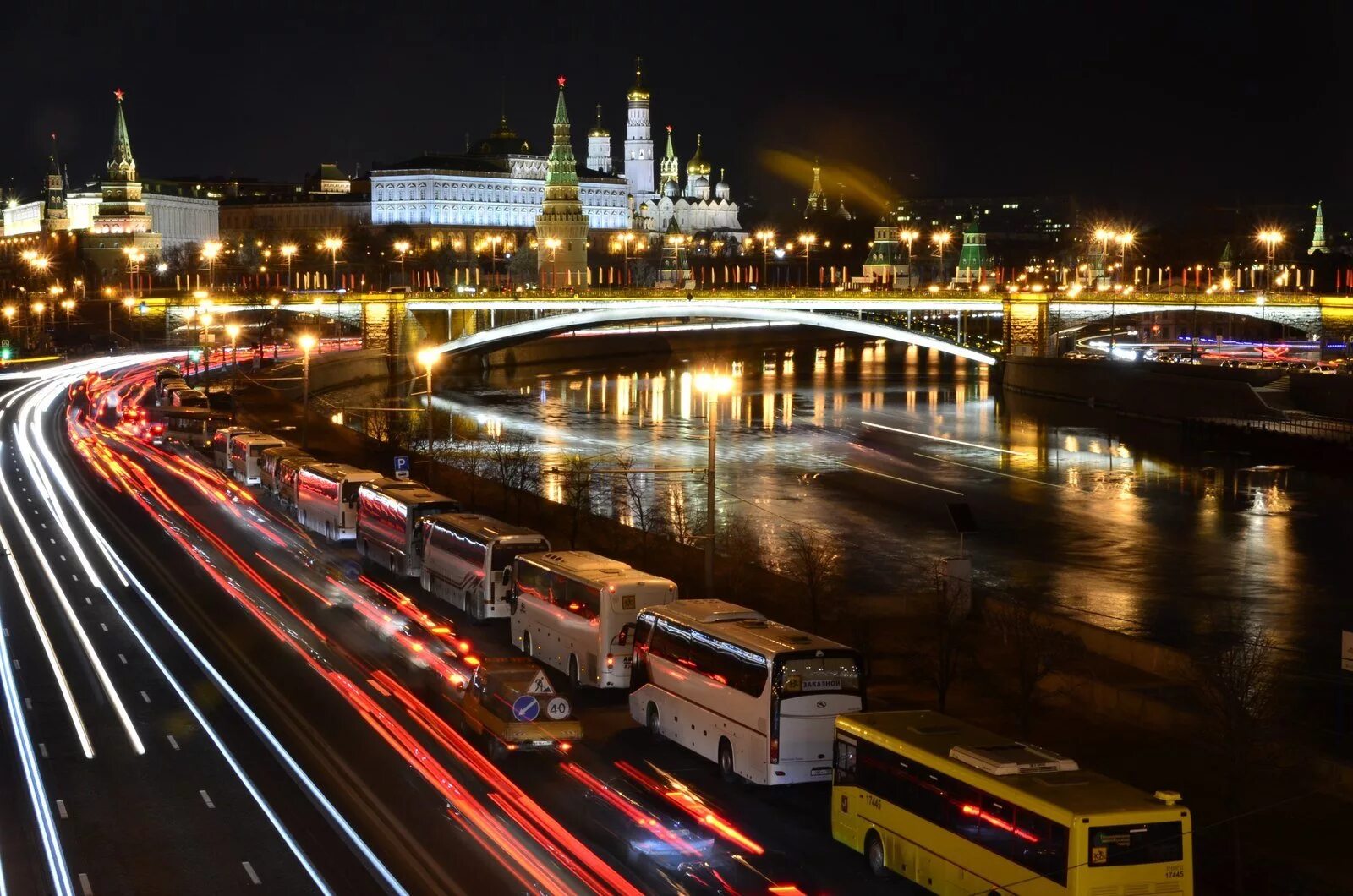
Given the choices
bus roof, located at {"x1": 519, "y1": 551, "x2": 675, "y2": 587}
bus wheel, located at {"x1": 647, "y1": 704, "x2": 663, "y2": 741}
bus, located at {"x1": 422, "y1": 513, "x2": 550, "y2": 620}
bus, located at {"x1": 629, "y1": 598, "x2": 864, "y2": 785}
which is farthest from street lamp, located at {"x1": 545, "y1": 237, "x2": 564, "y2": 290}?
bus, located at {"x1": 629, "y1": 598, "x2": 864, "y2": 785}

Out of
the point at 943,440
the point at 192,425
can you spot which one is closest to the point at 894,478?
the point at 943,440

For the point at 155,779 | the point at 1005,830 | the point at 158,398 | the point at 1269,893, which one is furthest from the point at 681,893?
the point at 158,398

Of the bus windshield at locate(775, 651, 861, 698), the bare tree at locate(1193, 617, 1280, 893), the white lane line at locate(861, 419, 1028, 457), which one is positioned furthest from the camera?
the white lane line at locate(861, 419, 1028, 457)

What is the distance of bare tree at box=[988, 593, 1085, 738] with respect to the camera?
14.1 meters

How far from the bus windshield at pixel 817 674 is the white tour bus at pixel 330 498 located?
13.3 meters

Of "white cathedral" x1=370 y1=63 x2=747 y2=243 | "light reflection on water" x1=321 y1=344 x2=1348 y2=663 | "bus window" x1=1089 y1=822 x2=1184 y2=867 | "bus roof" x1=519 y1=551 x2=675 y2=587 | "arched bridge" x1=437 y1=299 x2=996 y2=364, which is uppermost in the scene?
"white cathedral" x1=370 y1=63 x2=747 y2=243

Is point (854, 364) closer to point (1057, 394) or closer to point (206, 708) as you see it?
point (1057, 394)

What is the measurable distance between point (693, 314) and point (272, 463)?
30981 millimetres

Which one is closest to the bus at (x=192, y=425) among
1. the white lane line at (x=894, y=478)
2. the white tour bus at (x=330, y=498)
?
the white tour bus at (x=330, y=498)

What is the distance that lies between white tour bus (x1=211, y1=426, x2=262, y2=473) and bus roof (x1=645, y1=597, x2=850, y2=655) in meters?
21.8

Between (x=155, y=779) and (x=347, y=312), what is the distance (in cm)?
5748

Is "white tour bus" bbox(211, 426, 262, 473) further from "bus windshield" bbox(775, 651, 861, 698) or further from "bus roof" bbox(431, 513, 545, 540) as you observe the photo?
"bus windshield" bbox(775, 651, 861, 698)

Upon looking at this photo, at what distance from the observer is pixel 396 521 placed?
22188mm

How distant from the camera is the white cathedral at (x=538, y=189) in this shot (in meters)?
127
